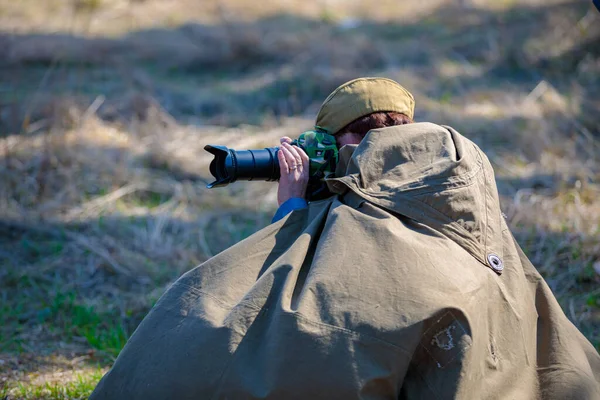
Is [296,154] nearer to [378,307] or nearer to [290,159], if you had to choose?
[290,159]

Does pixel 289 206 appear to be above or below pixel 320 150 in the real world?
below

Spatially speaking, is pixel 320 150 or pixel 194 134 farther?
pixel 194 134

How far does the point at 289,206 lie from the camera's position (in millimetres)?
2270

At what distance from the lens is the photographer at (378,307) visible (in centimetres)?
175

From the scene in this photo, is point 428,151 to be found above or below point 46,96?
above

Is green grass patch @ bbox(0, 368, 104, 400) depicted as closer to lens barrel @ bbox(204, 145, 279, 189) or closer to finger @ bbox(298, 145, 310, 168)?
lens barrel @ bbox(204, 145, 279, 189)

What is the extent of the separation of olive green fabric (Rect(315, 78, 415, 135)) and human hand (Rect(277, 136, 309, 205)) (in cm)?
16

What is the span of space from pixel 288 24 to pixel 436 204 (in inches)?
365

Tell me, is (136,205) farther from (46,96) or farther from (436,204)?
(436,204)

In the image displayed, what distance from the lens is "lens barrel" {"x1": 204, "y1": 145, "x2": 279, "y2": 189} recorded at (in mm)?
2301

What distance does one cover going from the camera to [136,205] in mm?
4855

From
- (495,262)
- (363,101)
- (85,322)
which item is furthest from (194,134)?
(495,262)

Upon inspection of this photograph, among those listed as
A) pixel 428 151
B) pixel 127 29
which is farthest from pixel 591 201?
pixel 127 29

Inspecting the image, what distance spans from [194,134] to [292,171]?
3.98 meters
